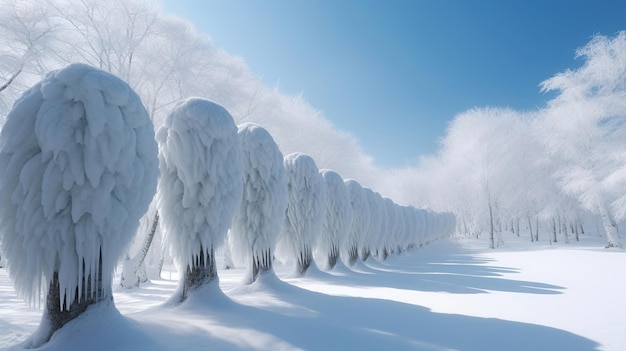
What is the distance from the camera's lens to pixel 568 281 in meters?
8.44

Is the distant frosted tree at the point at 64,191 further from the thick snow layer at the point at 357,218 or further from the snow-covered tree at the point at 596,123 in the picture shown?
the snow-covered tree at the point at 596,123

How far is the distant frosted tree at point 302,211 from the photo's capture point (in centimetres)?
925

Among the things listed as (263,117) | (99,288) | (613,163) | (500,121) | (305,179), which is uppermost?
(500,121)

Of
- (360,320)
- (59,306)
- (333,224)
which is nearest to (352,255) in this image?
(333,224)

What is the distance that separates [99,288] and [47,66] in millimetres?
9714

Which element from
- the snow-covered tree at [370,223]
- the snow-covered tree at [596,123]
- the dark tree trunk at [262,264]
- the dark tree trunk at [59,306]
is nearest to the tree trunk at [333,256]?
the snow-covered tree at [370,223]

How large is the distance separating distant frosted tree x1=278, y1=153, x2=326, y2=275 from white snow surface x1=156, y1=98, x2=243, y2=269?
3.68 m

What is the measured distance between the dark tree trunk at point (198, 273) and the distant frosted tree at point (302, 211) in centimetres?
382

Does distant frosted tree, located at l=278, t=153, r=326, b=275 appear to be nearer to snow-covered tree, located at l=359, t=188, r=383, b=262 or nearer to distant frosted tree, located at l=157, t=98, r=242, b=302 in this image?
distant frosted tree, located at l=157, t=98, r=242, b=302

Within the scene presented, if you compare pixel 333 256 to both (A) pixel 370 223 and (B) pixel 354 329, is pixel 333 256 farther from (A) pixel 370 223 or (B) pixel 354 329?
(B) pixel 354 329

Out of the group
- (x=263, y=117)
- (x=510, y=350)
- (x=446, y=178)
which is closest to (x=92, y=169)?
(x=510, y=350)

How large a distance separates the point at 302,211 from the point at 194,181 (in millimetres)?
4387

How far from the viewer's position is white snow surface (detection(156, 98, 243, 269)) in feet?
17.9

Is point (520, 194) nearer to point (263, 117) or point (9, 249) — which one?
point (263, 117)
